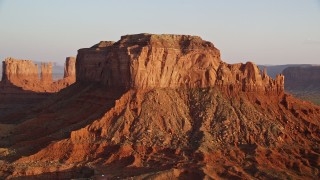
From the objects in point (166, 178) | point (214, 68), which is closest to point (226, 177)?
point (166, 178)

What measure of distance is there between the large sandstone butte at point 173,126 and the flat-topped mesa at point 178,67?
13cm

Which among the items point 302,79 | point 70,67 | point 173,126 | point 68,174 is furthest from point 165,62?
point 302,79

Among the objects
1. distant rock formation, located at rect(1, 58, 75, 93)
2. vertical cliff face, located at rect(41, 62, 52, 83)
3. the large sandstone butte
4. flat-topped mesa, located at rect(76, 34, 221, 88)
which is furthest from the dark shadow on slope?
vertical cliff face, located at rect(41, 62, 52, 83)

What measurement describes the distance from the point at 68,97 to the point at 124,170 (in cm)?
3253

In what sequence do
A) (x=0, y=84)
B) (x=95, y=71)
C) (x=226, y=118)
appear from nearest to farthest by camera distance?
(x=226, y=118)
(x=95, y=71)
(x=0, y=84)

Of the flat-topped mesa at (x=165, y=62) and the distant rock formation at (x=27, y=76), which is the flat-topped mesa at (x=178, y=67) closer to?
the flat-topped mesa at (x=165, y=62)

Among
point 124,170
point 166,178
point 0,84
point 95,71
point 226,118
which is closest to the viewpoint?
point 166,178

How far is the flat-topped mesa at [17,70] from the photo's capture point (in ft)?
347

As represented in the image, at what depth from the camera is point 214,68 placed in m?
59.9

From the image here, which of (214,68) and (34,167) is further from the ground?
(214,68)

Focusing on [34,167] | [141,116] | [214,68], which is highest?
[214,68]

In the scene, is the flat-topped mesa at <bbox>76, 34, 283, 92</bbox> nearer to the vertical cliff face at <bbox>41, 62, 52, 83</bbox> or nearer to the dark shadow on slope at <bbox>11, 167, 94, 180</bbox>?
the dark shadow on slope at <bbox>11, 167, 94, 180</bbox>

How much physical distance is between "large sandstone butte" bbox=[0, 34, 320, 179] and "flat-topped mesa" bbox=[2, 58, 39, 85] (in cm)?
4283

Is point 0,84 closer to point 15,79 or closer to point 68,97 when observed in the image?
point 15,79
